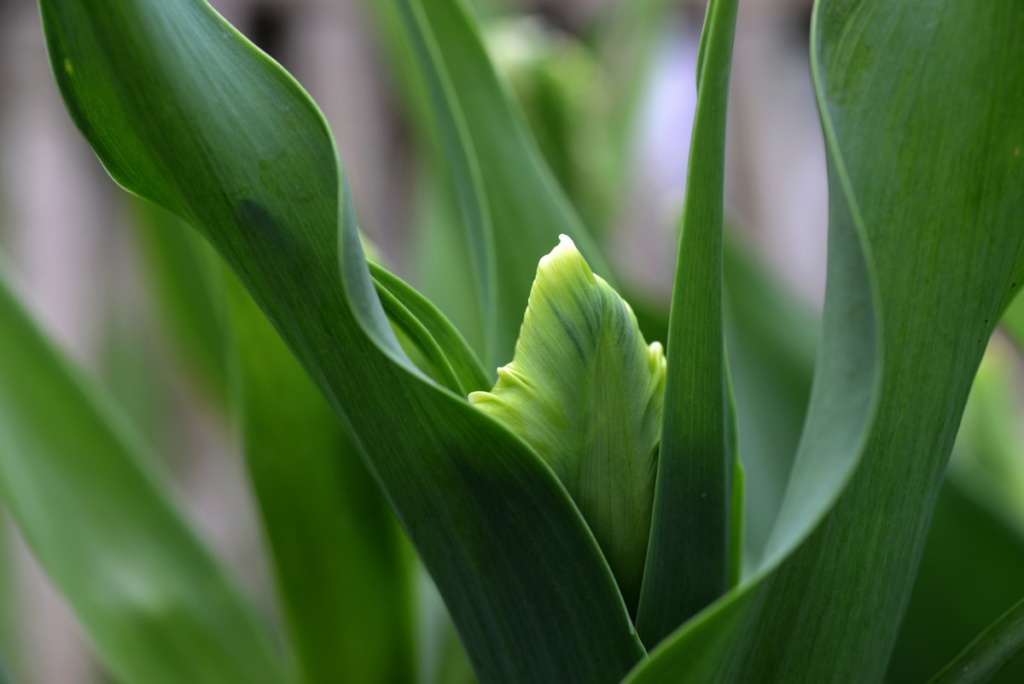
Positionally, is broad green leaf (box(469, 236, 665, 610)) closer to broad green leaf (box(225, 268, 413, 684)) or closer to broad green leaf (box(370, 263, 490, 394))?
broad green leaf (box(370, 263, 490, 394))

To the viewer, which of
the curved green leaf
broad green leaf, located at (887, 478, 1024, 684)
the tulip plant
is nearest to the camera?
the tulip plant

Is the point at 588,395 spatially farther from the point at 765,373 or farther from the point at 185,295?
the point at 185,295

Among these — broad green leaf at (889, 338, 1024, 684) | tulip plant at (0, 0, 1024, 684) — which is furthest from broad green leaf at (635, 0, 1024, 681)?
broad green leaf at (889, 338, 1024, 684)

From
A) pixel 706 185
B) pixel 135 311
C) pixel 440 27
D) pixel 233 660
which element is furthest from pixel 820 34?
pixel 135 311

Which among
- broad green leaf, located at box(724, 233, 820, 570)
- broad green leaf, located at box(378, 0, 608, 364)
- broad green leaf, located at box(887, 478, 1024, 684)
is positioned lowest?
broad green leaf, located at box(887, 478, 1024, 684)

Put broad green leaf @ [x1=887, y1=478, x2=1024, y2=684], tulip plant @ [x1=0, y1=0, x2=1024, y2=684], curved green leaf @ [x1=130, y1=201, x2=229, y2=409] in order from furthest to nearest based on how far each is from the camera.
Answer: curved green leaf @ [x1=130, y1=201, x2=229, y2=409]
broad green leaf @ [x1=887, y1=478, x2=1024, y2=684]
tulip plant @ [x1=0, y1=0, x2=1024, y2=684]

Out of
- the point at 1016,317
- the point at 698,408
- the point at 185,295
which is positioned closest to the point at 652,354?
the point at 698,408

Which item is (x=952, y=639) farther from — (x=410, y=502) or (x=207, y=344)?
(x=207, y=344)
